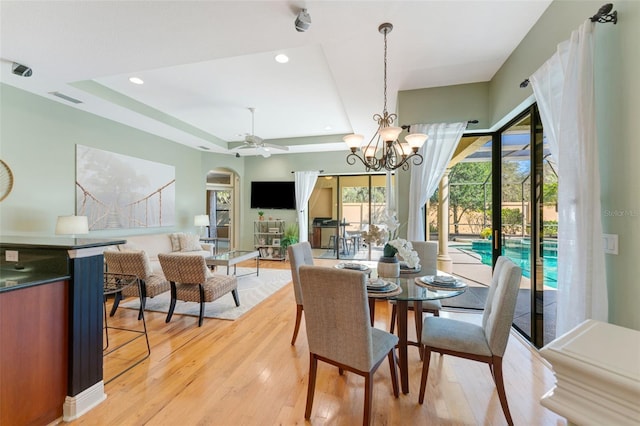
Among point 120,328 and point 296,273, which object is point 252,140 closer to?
point 296,273

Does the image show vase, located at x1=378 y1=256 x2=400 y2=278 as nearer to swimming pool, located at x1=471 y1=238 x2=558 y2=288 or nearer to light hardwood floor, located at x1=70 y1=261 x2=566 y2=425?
light hardwood floor, located at x1=70 y1=261 x2=566 y2=425

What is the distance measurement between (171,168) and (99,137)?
152cm

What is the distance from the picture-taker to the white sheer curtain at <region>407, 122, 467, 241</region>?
3.37 meters

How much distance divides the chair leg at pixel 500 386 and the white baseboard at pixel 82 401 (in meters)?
2.72

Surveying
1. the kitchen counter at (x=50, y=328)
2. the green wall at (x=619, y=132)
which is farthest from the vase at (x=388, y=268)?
the kitchen counter at (x=50, y=328)

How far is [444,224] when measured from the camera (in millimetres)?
4309

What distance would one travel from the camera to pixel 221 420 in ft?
5.72

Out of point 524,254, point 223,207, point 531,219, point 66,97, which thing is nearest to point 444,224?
point 524,254

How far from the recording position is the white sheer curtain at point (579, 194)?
1552 millimetres

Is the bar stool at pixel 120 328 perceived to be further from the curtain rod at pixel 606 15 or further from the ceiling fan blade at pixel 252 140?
the curtain rod at pixel 606 15

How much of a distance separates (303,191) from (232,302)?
3.68 metres

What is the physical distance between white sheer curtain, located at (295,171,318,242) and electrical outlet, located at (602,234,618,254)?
225 inches

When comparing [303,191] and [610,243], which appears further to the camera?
[303,191]

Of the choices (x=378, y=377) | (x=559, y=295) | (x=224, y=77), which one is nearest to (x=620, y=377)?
(x=559, y=295)
